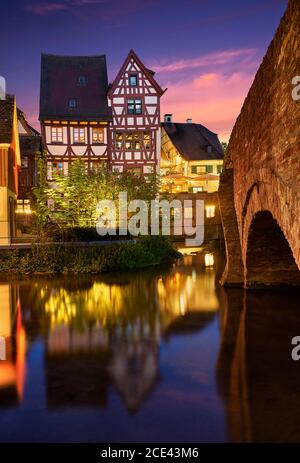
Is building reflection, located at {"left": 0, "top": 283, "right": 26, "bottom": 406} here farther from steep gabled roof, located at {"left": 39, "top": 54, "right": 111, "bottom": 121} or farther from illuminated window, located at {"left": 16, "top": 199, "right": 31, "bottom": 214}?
steep gabled roof, located at {"left": 39, "top": 54, "right": 111, "bottom": 121}

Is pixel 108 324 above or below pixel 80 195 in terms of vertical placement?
below

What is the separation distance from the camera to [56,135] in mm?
33812

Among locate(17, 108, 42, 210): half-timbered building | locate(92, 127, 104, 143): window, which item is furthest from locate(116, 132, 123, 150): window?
locate(17, 108, 42, 210): half-timbered building

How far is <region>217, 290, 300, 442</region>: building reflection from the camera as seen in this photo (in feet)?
18.5

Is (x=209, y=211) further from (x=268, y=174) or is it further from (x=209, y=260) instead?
(x=268, y=174)

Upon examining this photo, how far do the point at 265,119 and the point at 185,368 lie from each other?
4766 millimetres

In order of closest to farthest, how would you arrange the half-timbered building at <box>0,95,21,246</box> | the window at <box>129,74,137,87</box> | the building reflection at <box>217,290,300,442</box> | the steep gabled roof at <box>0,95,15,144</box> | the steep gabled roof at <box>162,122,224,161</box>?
the building reflection at <box>217,290,300,442</box> < the half-timbered building at <box>0,95,21,246</box> < the steep gabled roof at <box>0,95,15,144</box> < the window at <box>129,74,137,87</box> < the steep gabled roof at <box>162,122,224,161</box>

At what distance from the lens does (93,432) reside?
563 centimetres

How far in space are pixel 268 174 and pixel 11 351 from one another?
6.37 m

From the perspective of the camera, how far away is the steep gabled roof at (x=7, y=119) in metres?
22.8

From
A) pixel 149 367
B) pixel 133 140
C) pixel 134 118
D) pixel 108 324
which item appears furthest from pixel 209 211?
pixel 149 367

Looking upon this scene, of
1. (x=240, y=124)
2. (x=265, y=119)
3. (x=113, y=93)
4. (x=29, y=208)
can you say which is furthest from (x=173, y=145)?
(x=265, y=119)

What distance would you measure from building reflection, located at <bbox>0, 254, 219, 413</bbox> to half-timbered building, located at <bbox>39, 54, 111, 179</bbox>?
1707 cm
